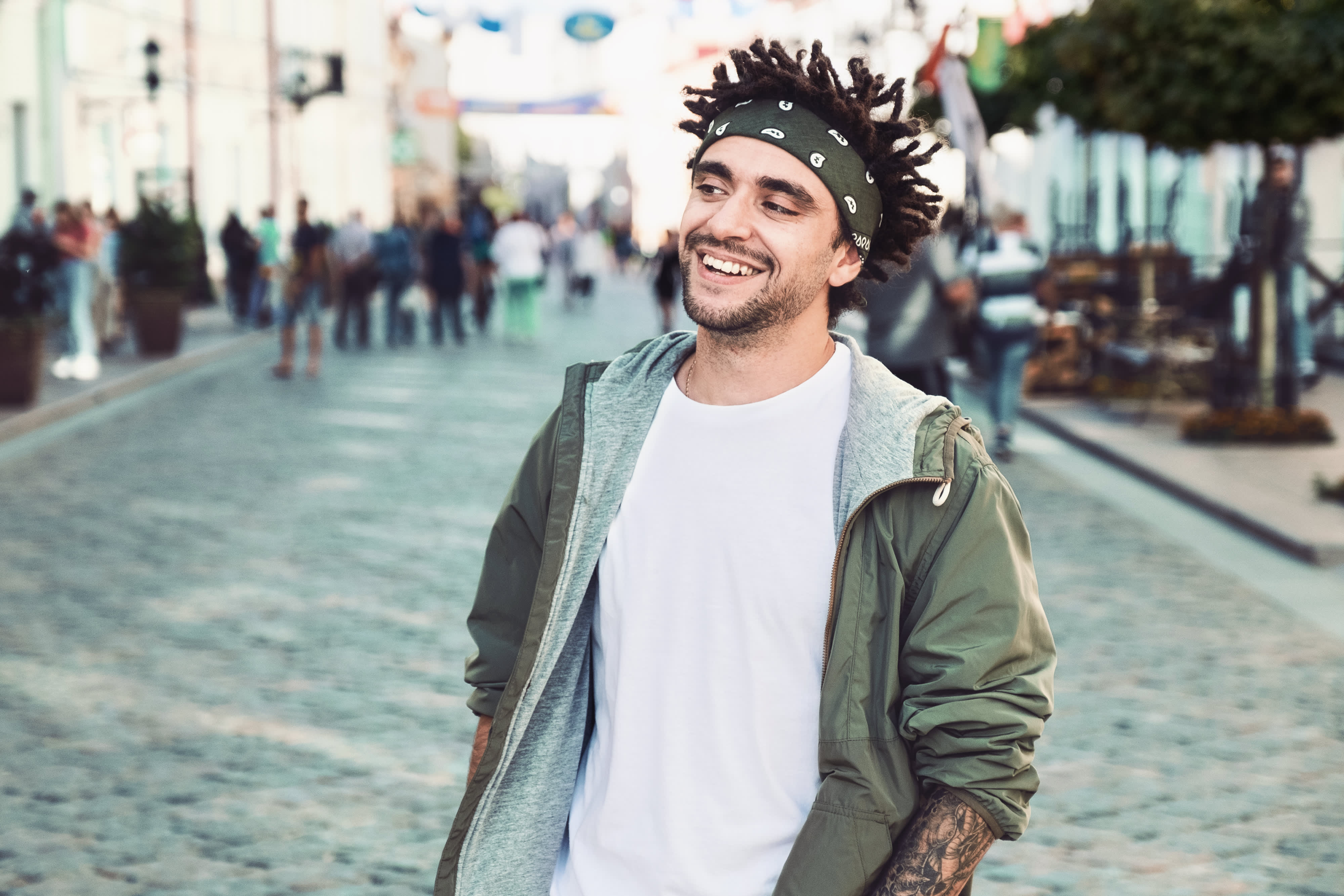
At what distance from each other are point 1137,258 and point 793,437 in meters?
16.2

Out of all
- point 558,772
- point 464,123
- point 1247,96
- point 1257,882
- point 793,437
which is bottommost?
point 1257,882

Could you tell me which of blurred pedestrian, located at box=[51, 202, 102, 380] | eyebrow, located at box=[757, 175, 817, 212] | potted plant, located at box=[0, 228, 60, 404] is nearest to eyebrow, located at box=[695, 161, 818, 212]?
eyebrow, located at box=[757, 175, 817, 212]

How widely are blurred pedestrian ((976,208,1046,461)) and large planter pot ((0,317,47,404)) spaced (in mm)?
7864

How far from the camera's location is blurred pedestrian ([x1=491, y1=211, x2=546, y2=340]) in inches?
947

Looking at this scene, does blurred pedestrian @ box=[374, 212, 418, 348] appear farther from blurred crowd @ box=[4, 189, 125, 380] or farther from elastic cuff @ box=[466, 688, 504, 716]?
elastic cuff @ box=[466, 688, 504, 716]

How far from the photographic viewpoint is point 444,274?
23.9 meters

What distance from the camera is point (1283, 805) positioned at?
4855mm

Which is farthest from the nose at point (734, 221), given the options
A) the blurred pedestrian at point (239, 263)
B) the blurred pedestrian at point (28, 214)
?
the blurred pedestrian at point (239, 263)

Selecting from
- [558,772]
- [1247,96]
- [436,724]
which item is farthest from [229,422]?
[558,772]

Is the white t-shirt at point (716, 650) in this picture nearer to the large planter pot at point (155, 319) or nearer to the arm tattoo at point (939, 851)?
the arm tattoo at point (939, 851)

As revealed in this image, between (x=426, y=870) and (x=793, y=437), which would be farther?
(x=426, y=870)

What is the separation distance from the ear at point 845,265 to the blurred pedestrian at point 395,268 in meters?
21.5

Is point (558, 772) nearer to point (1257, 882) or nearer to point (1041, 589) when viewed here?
point (1257, 882)

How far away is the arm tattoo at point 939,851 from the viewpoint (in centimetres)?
204
